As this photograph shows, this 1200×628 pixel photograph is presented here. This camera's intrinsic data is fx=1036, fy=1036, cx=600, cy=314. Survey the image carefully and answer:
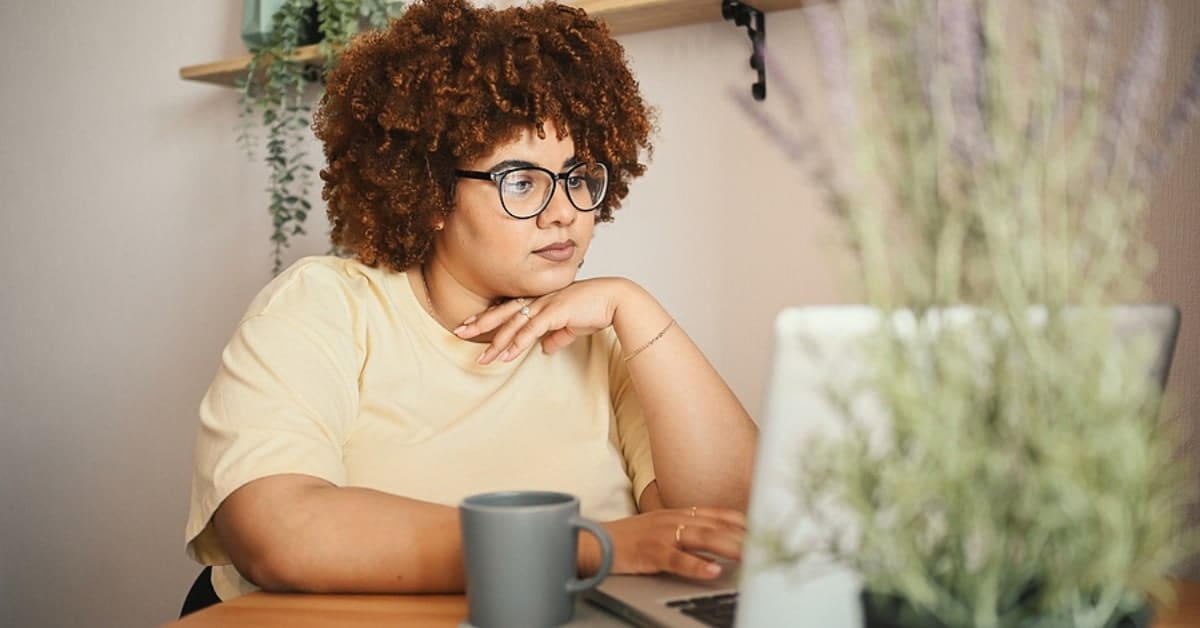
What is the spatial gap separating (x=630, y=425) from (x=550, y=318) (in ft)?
0.72

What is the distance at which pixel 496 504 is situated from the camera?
842 mm

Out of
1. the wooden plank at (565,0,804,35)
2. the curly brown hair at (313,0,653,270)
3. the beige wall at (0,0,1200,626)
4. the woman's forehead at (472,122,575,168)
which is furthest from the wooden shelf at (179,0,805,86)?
the beige wall at (0,0,1200,626)

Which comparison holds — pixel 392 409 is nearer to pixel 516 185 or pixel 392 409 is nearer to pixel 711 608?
pixel 516 185

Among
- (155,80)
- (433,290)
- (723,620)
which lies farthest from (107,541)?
(723,620)

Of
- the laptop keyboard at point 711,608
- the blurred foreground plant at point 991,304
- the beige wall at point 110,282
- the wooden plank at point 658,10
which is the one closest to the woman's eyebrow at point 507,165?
the wooden plank at point 658,10

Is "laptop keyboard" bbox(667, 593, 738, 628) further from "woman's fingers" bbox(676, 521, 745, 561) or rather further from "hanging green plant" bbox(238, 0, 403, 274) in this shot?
"hanging green plant" bbox(238, 0, 403, 274)

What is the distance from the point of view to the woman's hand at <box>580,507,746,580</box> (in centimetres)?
90

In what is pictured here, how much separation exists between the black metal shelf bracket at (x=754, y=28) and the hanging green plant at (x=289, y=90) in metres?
0.69

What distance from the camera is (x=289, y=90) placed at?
223 cm

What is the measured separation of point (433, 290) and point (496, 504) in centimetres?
64

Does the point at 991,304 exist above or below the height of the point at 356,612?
above

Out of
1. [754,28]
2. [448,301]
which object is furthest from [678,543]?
[754,28]

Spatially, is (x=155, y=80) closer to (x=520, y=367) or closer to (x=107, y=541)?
(x=107, y=541)

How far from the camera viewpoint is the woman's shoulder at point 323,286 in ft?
4.07
